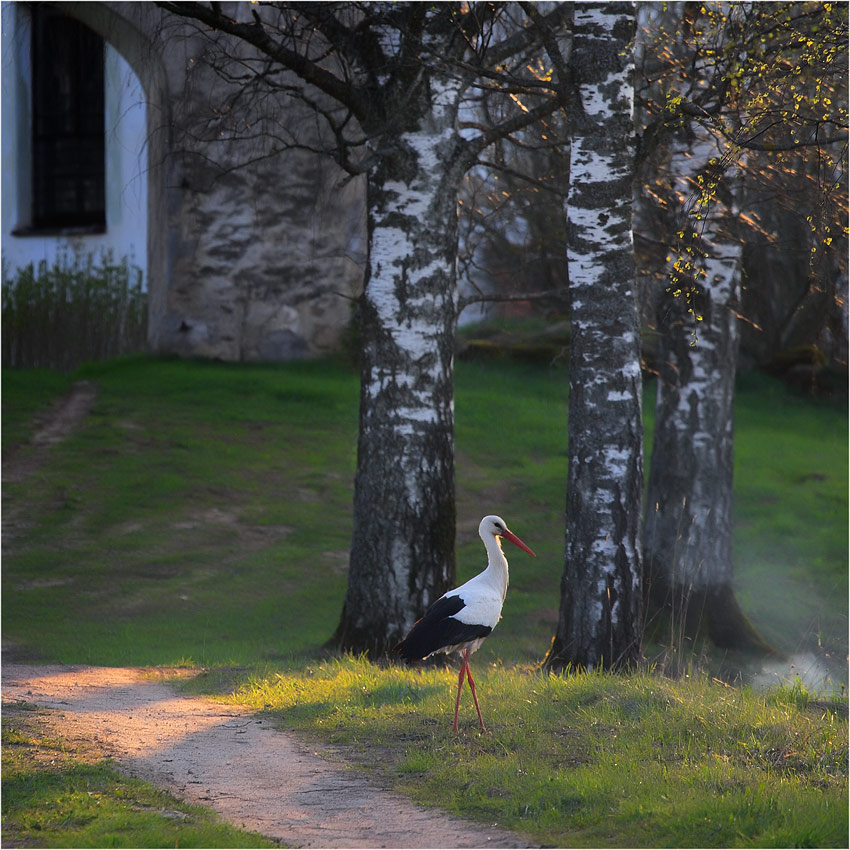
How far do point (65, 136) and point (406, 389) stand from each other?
19407mm

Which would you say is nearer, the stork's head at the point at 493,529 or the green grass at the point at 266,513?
the stork's head at the point at 493,529

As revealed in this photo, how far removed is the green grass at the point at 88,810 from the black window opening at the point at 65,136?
2125cm

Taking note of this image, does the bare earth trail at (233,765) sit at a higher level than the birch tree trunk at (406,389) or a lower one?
lower

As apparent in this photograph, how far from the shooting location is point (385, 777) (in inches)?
247

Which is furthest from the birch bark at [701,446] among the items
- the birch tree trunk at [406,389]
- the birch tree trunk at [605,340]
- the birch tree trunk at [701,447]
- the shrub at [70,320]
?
the shrub at [70,320]

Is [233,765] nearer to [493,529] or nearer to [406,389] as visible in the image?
[493,529]

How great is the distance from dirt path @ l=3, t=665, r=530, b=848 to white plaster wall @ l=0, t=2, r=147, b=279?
58.9ft

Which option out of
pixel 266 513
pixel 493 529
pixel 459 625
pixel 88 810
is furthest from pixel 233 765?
pixel 266 513

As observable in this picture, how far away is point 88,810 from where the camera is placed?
5.43m

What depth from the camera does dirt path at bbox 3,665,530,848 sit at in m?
5.41

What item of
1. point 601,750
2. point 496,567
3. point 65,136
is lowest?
point 601,750

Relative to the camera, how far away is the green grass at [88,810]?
5105 millimetres

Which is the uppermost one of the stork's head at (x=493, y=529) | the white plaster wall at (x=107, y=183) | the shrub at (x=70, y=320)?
the white plaster wall at (x=107, y=183)

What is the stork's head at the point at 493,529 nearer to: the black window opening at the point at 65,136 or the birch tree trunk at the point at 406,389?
the birch tree trunk at the point at 406,389
